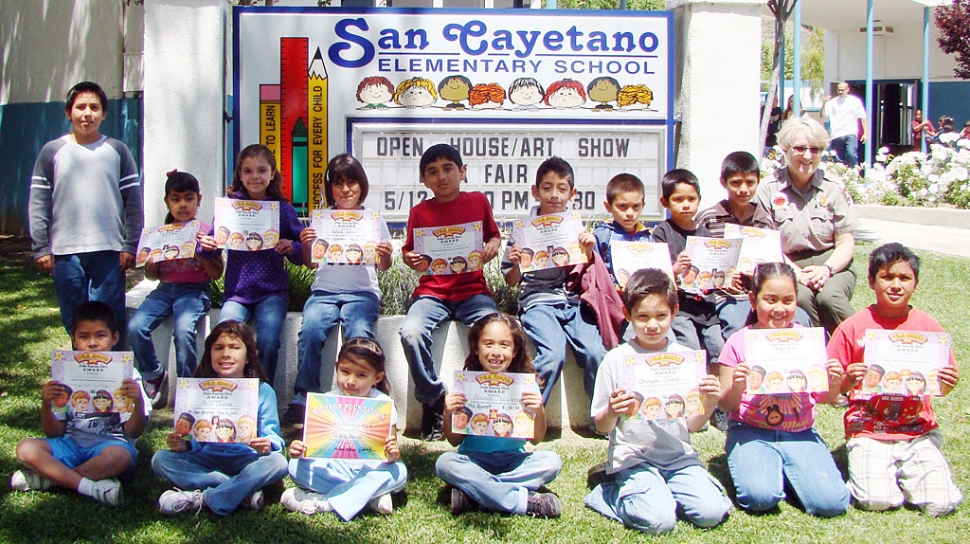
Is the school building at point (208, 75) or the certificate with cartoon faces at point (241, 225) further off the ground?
the school building at point (208, 75)

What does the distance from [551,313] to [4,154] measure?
10.4 m

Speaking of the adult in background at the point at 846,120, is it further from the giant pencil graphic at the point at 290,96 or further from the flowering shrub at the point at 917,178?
the giant pencil graphic at the point at 290,96

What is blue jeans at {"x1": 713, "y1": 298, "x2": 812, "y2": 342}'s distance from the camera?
5.17 metres

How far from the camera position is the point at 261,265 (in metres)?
5.30

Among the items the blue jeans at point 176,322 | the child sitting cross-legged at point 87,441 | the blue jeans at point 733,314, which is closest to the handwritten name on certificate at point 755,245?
the blue jeans at point 733,314

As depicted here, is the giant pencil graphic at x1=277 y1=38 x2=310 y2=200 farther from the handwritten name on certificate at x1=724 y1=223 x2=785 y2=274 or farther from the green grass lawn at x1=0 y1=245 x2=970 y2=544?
the handwritten name on certificate at x1=724 y1=223 x2=785 y2=274

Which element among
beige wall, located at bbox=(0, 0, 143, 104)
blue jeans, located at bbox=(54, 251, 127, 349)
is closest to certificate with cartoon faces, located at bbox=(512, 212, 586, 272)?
blue jeans, located at bbox=(54, 251, 127, 349)

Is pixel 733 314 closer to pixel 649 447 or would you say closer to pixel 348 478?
pixel 649 447

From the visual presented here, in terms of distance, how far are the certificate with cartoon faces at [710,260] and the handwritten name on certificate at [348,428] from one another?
190cm

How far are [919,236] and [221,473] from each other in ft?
35.4

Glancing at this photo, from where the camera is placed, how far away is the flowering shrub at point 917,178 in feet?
46.1

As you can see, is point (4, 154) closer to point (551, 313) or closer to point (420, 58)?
point (420, 58)

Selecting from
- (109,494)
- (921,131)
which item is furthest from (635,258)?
(921,131)

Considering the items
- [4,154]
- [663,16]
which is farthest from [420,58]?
[4,154]
